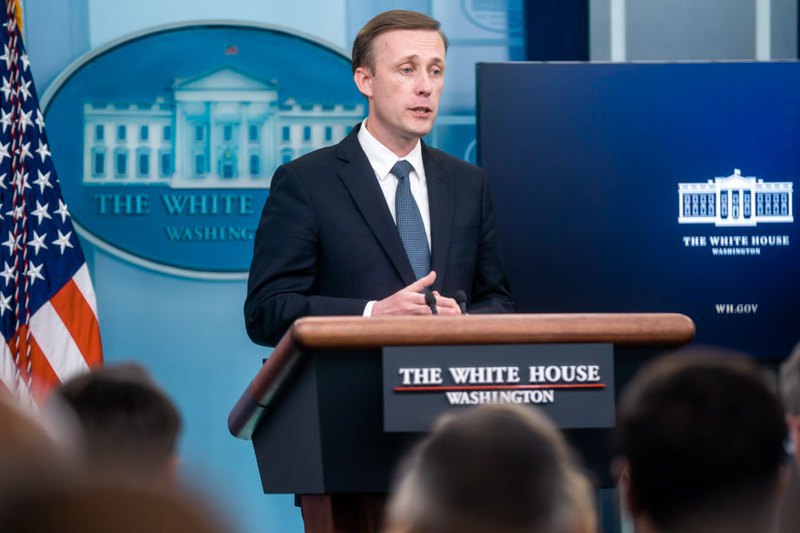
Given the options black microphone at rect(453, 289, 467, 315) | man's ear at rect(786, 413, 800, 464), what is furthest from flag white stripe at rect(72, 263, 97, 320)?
man's ear at rect(786, 413, 800, 464)

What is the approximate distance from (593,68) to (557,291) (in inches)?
32.1

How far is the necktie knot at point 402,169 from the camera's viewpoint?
3.20 meters

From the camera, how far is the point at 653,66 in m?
4.41

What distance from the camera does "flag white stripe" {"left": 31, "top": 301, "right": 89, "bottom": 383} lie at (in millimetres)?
4227

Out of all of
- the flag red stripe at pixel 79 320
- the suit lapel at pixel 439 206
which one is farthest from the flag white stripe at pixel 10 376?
the suit lapel at pixel 439 206

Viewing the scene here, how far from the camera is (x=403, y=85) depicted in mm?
3281

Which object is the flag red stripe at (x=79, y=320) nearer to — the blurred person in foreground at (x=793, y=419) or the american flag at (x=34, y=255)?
the american flag at (x=34, y=255)

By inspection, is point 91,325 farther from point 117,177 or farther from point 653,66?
point 653,66

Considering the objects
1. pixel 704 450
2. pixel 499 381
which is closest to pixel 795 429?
pixel 704 450

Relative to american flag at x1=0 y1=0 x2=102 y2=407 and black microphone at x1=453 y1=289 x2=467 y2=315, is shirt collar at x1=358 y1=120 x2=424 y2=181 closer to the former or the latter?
black microphone at x1=453 y1=289 x2=467 y2=315

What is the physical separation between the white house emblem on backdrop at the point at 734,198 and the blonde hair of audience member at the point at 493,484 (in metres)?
3.60

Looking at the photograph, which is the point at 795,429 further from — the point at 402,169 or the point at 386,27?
the point at 386,27

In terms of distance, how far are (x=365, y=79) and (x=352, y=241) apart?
22.7 inches

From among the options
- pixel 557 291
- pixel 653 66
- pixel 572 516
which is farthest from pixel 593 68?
pixel 572 516
